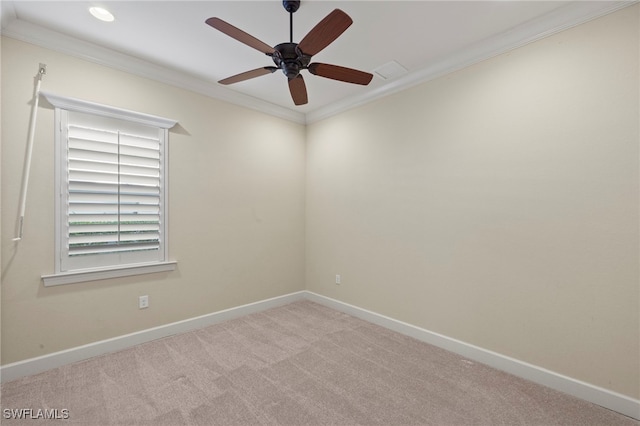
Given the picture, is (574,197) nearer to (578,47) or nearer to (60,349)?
(578,47)

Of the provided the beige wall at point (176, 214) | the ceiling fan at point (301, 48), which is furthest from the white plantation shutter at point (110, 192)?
the ceiling fan at point (301, 48)

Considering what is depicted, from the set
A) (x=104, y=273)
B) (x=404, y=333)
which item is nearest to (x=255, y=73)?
(x=104, y=273)

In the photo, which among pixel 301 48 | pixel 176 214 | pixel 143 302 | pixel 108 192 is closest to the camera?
pixel 301 48

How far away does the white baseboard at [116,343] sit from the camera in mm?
2213

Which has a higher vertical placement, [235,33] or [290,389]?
[235,33]

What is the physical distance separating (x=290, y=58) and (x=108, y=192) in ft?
6.70

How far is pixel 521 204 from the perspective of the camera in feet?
7.59

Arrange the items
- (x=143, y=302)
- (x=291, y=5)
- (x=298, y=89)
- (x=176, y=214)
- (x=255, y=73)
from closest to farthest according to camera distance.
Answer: (x=291, y=5) → (x=255, y=73) → (x=298, y=89) → (x=143, y=302) → (x=176, y=214)

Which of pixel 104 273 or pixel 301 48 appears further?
pixel 104 273

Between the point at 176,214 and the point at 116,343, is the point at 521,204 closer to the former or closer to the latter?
the point at 176,214

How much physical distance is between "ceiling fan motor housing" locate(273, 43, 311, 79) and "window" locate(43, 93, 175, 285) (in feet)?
5.45

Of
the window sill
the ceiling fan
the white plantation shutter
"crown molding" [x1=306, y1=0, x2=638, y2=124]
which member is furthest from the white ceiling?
the window sill

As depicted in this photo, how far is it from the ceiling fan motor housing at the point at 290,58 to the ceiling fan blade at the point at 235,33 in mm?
57

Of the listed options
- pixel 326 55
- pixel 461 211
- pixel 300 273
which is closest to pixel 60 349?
pixel 300 273
